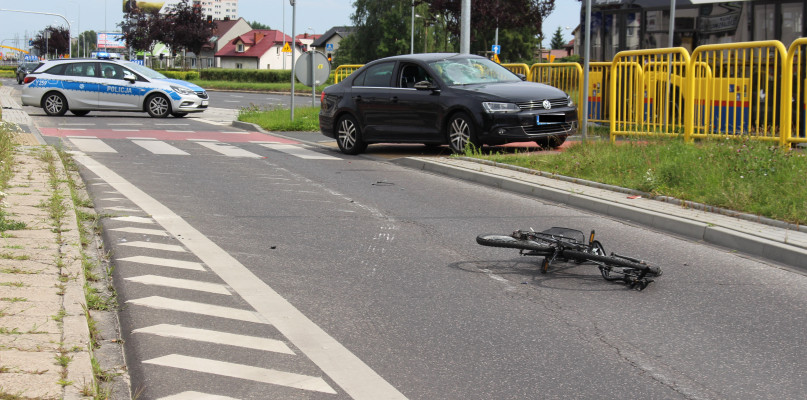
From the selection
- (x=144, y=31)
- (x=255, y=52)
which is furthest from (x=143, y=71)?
(x=255, y=52)

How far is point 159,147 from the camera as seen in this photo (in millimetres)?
16906

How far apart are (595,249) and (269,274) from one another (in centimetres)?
226

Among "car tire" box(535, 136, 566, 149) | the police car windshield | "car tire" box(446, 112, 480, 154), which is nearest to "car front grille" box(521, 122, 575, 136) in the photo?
"car tire" box(535, 136, 566, 149)

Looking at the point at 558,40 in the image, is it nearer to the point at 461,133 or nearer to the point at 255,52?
the point at 255,52

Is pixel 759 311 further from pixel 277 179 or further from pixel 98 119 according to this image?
pixel 98 119

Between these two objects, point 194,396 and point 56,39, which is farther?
point 56,39

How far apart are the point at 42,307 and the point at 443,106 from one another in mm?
10216

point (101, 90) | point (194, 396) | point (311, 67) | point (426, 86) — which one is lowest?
point (194, 396)

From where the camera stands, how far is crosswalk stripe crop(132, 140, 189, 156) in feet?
52.2

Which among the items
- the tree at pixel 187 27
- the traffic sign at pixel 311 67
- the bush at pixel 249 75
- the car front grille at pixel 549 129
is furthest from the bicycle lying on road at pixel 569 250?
the tree at pixel 187 27

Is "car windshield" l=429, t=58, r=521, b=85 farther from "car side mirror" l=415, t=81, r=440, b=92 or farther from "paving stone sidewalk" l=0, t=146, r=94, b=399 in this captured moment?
"paving stone sidewalk" l=0, t=146, r=94, b=399

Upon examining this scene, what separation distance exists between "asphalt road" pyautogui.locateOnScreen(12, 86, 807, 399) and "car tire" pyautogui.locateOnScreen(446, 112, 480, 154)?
173 inches

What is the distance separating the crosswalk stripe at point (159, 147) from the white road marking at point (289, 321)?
6.99 m

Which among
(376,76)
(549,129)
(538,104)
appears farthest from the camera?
(376,76)
